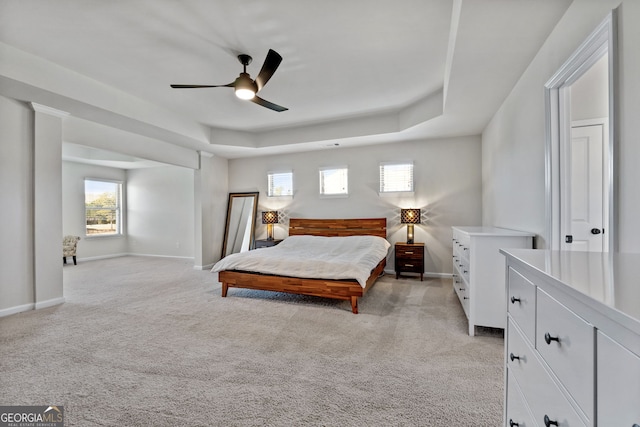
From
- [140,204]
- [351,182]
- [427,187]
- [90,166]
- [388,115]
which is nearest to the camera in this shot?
[388,115]

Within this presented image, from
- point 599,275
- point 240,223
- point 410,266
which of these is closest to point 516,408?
point 599,275

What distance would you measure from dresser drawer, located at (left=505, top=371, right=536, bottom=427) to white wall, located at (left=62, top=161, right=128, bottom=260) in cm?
904

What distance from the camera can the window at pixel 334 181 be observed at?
5.88 meters

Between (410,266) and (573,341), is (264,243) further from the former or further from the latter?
(573,341)

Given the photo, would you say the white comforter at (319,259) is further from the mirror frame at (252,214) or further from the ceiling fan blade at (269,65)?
the ceiling fan blade at (269,65)

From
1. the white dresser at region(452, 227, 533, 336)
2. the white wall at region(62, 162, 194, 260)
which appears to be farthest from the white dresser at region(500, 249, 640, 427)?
the white wall at region(62, 162, 194, 260)

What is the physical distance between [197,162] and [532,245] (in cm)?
596

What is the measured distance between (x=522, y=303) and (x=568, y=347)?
1.21 ft

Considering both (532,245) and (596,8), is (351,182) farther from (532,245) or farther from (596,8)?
(596,8)

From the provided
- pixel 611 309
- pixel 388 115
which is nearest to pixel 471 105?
pixel 388 115

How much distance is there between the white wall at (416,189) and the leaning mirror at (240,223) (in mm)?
433

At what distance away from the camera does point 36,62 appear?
302cm

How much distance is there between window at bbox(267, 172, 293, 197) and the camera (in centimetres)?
634

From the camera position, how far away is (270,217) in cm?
615
